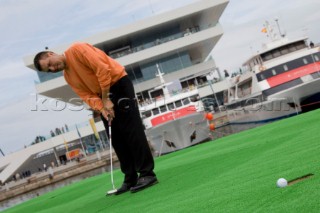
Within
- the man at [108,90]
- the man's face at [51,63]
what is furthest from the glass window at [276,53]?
the man's face at [51,63]

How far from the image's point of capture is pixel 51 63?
13.1 feet

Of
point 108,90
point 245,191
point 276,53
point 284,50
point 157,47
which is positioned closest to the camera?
point 245,191

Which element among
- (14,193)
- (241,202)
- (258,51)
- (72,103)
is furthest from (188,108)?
(72,103)

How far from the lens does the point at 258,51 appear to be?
2208 cm

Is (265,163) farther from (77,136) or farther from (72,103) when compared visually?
(72,103)

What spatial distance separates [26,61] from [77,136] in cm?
799

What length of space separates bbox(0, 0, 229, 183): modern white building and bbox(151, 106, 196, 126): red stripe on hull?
15533 mm

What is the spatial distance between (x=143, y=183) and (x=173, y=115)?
51.9ft

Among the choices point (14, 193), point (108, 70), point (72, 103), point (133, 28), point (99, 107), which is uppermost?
point (133, 28)

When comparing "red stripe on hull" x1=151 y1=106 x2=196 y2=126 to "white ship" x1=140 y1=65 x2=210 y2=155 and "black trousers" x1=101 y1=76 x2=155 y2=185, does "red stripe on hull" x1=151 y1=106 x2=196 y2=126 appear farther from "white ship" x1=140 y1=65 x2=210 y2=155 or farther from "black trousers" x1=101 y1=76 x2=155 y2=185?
"black trousers" x1=101 y1=76 x2=155 y2=185

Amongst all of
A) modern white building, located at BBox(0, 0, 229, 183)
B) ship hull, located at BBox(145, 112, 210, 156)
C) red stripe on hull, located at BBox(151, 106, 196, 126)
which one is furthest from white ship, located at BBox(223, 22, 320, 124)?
modern white building, located at BBox(0, 0, 229, 183)

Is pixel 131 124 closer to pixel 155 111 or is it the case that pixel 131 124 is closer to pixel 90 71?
pixel 90 71

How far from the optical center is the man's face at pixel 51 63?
3.96 m

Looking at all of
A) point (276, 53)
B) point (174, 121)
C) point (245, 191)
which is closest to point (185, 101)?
point (174, 121)
